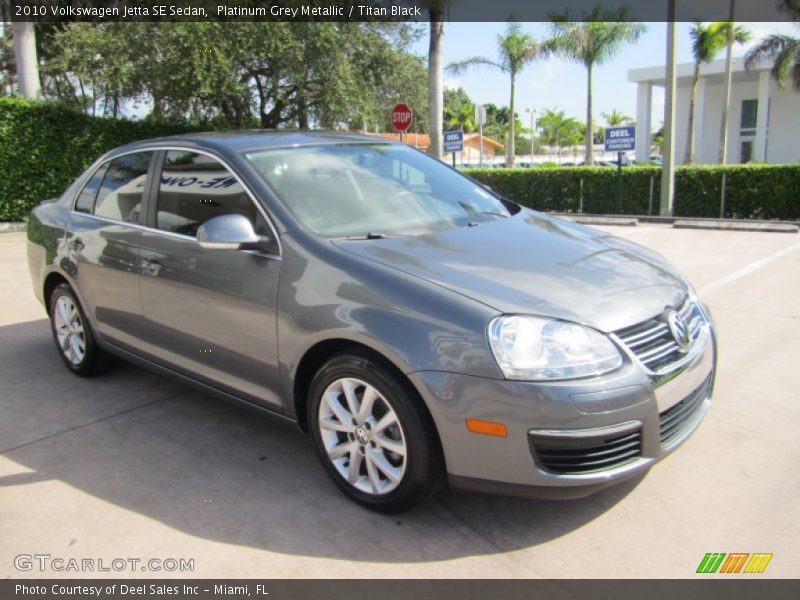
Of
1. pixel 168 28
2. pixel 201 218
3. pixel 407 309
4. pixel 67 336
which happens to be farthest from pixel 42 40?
pixel 407 309

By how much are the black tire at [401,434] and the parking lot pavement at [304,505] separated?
125 millimetres

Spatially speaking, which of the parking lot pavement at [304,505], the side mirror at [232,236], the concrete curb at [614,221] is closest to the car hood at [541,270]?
the side mirror at [232,236]

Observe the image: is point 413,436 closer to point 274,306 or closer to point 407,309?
point 407,309

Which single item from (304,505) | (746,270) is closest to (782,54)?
(746,270)

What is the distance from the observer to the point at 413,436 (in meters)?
2.68

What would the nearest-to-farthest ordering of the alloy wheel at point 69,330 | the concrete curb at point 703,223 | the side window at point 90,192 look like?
the side window at point 90,192, the alloy wheel at point 69,330, the concrete curb at point 703,223

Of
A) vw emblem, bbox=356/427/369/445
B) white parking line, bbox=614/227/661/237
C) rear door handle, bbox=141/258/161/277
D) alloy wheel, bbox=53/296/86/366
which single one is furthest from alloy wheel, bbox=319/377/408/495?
white parking line, bbox=614/227/661/237

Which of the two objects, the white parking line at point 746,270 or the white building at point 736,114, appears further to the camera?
the white building at point 736,114

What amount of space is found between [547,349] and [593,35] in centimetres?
3225

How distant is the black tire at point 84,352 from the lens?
181 inches

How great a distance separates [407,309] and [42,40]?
22246 mm

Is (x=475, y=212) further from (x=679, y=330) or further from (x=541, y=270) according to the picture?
(x=679, y=330)

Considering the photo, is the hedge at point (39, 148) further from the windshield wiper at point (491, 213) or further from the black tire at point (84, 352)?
the windshield wiper at point (491, 213)

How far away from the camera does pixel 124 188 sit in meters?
4.29
